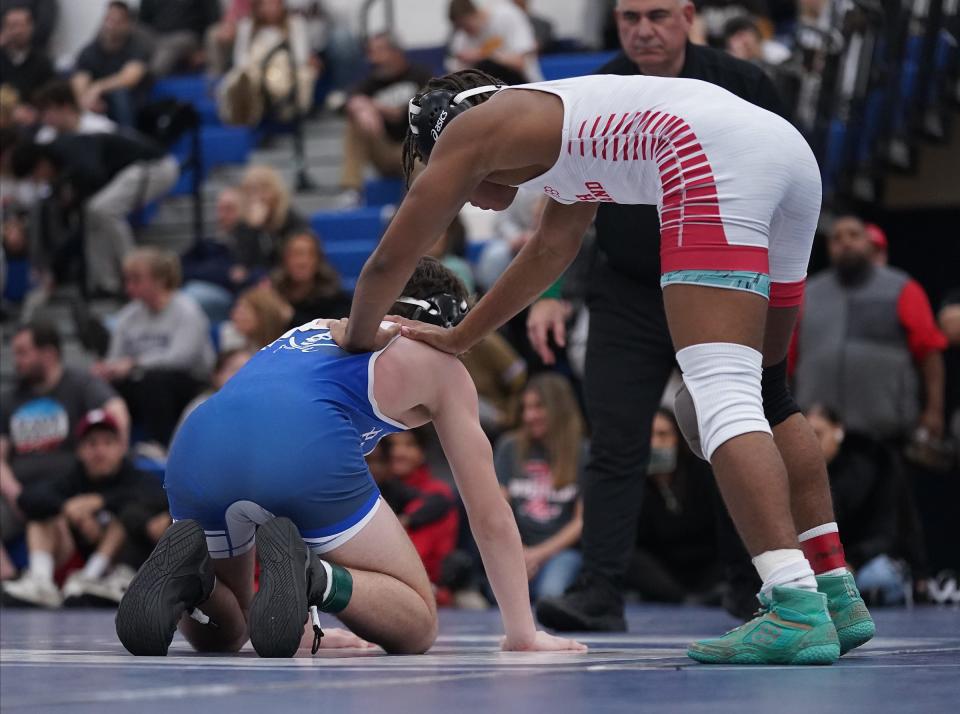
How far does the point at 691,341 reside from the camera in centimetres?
313

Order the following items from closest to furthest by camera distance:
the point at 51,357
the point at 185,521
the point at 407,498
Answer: the point at 185,521, the point at 407,498, the point at 51,357

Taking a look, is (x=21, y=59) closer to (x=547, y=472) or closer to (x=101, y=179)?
(x=101, y=179)

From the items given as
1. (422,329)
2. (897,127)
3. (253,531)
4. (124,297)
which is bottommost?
(124,297)

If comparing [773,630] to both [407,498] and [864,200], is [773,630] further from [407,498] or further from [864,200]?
[864,200]

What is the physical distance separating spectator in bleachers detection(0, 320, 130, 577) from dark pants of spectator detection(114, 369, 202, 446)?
0.19m

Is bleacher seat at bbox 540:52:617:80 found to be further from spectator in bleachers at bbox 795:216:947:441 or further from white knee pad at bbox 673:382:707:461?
white knee pad at bbox 673:382:707:461

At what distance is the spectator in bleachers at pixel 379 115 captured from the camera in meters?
10.3

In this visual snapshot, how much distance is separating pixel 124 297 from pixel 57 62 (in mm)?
4476

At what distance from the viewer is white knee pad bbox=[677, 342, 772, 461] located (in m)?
3.09

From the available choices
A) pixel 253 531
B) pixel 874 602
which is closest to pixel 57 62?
pixel 874 602

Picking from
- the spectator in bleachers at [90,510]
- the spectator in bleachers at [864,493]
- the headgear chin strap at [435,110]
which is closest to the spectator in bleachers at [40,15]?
the spectator in bleachers at [90,510]

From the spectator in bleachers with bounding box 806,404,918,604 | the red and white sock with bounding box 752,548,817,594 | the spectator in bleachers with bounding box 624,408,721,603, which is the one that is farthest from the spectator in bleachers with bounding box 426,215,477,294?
the red and white sock with bounding box 752,548,817,594

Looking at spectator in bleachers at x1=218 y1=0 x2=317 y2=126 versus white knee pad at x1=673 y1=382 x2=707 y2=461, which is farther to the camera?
spectator in bleachers at x1=218 y1=0 x2=317 y2=126

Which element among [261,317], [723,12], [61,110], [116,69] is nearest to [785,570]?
[261,317]
